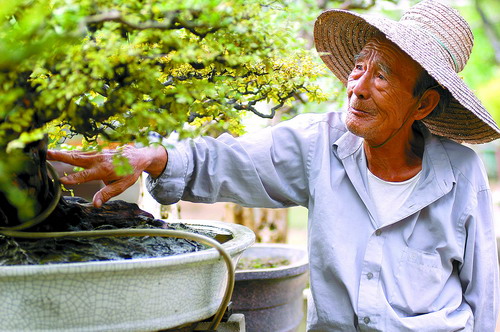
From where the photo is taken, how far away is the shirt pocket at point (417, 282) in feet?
5.66

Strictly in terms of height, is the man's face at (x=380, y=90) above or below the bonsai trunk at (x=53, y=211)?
above

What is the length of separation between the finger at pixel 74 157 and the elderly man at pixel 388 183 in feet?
1.07

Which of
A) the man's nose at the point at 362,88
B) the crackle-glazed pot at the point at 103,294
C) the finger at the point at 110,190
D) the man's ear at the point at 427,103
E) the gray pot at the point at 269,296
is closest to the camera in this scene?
the crackle-glazed pot at the point at 103,294

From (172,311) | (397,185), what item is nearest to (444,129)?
(397,185)

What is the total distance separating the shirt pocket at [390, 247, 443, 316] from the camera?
1.73 metres

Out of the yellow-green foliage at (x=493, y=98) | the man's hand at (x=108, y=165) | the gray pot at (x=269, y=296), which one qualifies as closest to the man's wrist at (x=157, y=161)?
the man's hand at (x=108, y=165)

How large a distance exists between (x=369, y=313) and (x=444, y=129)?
27.3 inches

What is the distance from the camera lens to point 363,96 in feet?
5.55

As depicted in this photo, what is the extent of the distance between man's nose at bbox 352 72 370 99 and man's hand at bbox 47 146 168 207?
2.01ft

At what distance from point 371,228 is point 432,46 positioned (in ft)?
1.98

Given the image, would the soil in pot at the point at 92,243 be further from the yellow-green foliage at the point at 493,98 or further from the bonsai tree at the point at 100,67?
the yellow-green foliage at the point at 493,98


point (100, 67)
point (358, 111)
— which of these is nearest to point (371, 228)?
point (358, 111)

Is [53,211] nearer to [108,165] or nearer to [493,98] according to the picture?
[108,165]

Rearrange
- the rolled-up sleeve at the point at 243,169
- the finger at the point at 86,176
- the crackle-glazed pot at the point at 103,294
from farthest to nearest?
the rolled-up sleeve at the point at 243,169 → the finger at the point at 86,176 → the crackle-glazed pot at the point at 103,294
